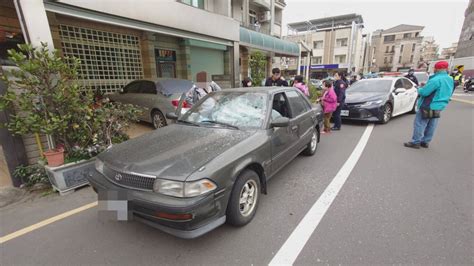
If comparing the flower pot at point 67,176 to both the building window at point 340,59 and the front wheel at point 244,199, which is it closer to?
the front wheel at point 244,199

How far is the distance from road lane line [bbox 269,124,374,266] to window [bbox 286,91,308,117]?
1.19 meters

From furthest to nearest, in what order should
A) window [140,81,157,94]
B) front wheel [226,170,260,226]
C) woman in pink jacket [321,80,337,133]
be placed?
window [140,81,157,94] < woman in pink jacket [321,80,337,133] < front wheel [226,170,260,226]

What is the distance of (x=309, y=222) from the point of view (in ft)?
8.09

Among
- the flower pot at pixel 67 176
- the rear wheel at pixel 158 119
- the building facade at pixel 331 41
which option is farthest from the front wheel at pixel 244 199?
the building facade at pixel 331 41

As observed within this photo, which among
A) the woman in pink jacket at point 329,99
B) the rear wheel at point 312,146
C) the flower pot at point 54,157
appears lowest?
the rear wheel at point 312,146

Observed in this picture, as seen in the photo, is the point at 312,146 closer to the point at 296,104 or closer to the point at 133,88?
the point at 296,104

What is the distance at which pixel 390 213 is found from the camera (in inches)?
101

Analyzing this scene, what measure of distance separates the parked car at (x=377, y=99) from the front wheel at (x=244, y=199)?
5.51m

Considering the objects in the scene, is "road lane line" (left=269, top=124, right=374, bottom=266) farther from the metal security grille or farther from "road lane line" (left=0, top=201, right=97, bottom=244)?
the metal security grille

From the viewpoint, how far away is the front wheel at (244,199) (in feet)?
7.25

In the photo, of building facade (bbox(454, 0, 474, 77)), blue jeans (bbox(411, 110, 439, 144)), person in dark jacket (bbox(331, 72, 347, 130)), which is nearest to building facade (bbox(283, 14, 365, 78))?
building facade (bbox(454, 0, 474, 77))

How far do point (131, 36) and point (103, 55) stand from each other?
1463 mm

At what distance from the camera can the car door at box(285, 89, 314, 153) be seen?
11.7 ft

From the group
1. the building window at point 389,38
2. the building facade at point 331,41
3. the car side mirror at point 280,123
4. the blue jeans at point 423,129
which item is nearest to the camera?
the car side mirror at point 280,123
